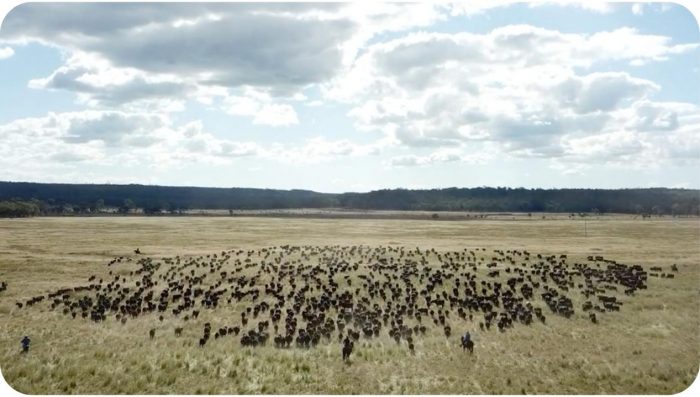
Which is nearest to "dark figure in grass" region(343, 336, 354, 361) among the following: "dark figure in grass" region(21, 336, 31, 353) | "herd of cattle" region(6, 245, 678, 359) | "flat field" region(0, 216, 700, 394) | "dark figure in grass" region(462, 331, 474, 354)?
"herd of cattle" region(6, 245, 678, 359)

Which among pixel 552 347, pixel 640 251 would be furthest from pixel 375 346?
pixel 640 251

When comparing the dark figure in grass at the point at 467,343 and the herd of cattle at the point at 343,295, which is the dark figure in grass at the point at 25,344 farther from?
the dark figure in grass at the point at 467,343

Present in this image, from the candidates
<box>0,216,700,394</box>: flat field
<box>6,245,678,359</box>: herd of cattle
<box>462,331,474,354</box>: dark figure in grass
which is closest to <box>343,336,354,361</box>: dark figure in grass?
<box>6,245,678,359</box>: herd of cattle

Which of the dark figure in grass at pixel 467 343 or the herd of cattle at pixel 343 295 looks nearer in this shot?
the dark figure in grass at pixel 467 343

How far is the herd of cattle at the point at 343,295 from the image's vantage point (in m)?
31.9

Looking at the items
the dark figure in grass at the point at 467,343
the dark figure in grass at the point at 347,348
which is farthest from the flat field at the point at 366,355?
the dark figure in grass at the point at 467,343

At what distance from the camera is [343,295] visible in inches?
1543

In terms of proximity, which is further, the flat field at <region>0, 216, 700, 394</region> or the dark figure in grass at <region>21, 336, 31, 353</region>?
the dark figure in grass at <region>21, 336, 31, 353</region>

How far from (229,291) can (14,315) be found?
47.2ft

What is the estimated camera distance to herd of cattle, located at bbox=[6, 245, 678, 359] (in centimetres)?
3188

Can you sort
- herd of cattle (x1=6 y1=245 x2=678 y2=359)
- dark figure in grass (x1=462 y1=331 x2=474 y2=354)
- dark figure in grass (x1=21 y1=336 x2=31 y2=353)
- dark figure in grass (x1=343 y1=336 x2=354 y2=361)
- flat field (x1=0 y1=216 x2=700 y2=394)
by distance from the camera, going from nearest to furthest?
flat field (x1=0 y1=216 x2=700 y2=394) → dark figure in grass (x1=21 y1=336 x2=31 y2=353) → dark figure in grass (x1=343 y1=336 x2=354 y2=361) → dark figure in grass (x1=462 y1=331 x2=474 y2=354) → herd of cattle (x1=6 y1=245 x2=678 y2=359)

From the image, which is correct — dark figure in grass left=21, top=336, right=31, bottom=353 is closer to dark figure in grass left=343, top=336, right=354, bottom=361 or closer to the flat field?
the flat field

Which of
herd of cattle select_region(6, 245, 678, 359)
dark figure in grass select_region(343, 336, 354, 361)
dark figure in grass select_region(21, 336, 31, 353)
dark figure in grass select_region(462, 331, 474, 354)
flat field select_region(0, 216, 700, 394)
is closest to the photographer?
flat field select_region(0, 216, 700, 394)

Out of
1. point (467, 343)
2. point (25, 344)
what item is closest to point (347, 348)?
point (467, 343)
